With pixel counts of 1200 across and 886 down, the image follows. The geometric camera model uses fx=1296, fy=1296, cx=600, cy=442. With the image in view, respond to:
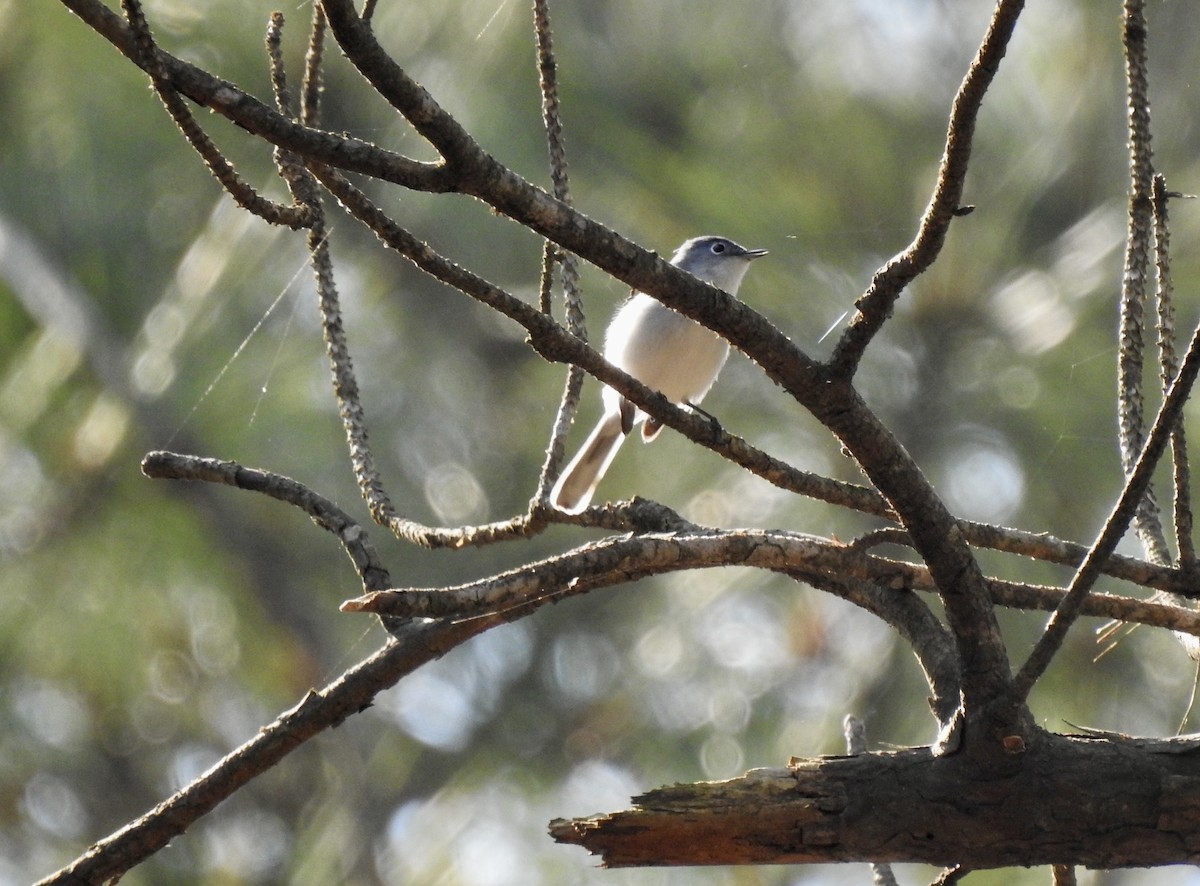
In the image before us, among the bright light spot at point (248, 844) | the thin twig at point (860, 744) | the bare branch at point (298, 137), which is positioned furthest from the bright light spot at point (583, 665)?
the bare branch at point (298, 137)

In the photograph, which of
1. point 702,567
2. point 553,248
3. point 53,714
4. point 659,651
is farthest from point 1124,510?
point 53,714

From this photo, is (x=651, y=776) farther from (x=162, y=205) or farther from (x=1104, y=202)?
(x=162, y=205)

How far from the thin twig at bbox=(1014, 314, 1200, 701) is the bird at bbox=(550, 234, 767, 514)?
1890 millimetres

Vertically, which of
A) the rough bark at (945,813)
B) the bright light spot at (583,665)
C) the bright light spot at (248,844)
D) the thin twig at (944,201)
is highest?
the bright light spot at (583,665)

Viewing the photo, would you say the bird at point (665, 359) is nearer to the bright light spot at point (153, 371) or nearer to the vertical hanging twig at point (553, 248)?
the bright light spot at point (153, 371)

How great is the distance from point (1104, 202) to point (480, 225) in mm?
1500

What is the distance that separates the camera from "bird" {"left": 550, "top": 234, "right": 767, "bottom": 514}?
2.90 metres

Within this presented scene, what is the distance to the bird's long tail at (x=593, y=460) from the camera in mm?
2945

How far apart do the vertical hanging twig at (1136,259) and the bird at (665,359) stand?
143cm

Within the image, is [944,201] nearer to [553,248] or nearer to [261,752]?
[553,248]

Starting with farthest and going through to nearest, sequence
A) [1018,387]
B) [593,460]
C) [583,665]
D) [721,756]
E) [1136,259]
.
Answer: [583,665]
[721,756]
[593,460]
[1018,387]
[1136,259]

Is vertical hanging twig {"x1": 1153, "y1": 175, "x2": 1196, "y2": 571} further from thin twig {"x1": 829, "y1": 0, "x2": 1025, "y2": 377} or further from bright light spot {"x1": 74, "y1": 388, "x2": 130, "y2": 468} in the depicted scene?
bright light spot {"x1": 74, "y1": 388, "x2": 130, "y2": 468}

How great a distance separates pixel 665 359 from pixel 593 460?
0.28 m

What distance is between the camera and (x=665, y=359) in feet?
9.77
